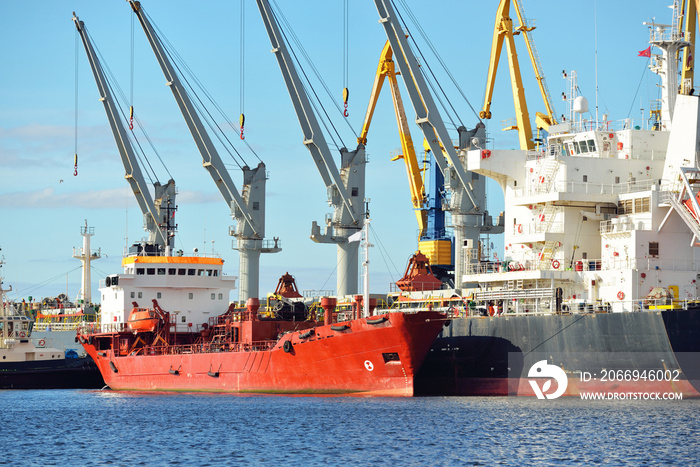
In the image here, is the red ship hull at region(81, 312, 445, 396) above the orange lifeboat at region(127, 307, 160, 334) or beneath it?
beneath

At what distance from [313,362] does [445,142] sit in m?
14.1

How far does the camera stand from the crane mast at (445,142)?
170 ft

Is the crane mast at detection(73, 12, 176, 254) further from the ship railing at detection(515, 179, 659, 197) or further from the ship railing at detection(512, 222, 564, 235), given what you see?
the ship railing at detection(515, 179, 659, 197)

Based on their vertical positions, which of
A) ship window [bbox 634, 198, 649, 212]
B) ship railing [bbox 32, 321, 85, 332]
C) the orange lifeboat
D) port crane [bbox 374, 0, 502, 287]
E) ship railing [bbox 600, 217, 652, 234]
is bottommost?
ship railing [bbox 32, 321, 85, 332]

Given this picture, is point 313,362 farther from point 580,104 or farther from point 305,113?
point 305,113

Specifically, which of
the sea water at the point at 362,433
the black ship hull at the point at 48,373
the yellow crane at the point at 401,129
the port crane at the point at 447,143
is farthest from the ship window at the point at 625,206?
the black ship hull at the point at 48,373

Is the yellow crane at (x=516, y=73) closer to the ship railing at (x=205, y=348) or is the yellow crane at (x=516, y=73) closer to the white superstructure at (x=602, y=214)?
the white superstructure at (x=602, y=214)

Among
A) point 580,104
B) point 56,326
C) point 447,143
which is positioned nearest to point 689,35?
point 580,104

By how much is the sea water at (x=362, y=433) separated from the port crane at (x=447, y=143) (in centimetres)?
1360

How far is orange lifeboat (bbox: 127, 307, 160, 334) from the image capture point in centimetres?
5071

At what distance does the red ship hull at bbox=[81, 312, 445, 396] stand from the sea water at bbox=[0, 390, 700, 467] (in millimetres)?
920

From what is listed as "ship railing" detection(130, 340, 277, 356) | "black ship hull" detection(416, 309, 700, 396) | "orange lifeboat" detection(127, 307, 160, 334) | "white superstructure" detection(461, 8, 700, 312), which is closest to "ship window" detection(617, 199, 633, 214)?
"white superstructure" detection(461, 8, 700, 312)

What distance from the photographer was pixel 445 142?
168 ft

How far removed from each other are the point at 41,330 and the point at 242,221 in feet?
81.2
